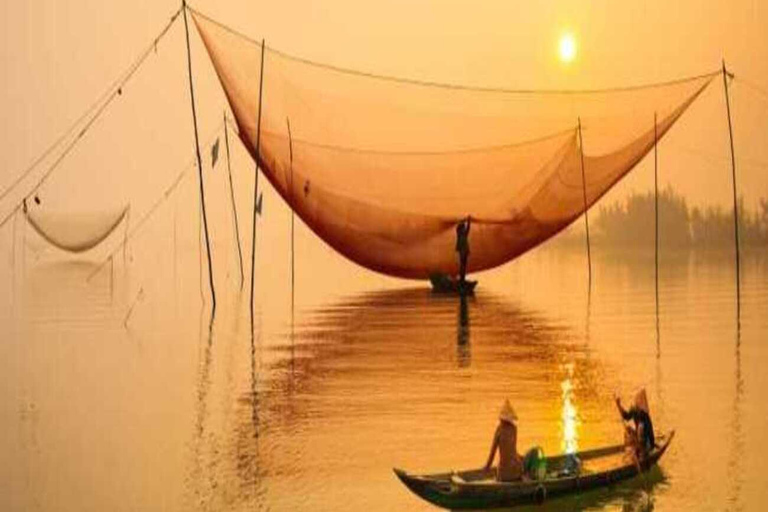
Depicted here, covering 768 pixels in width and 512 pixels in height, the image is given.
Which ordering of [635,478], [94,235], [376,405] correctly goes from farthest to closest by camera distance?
[94,235], [376,405], [635,478]

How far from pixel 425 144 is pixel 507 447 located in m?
2.14

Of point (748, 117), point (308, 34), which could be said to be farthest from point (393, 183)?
point (748, 117)

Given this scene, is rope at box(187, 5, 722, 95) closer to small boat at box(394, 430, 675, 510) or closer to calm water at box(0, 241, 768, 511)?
calm water at box(0, 241, 768, 511)

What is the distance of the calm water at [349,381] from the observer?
4355 millimetres

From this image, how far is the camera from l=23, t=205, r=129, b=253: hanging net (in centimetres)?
574

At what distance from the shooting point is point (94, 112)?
5652 millimetres

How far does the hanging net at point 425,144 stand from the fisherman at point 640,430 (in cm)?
187

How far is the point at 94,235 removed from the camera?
589 centimetres

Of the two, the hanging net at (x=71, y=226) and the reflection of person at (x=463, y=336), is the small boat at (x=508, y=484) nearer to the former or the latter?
the reflection of person at (x=463, y=336)

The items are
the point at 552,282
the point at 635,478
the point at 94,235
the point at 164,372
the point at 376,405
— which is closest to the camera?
the point at 635,478

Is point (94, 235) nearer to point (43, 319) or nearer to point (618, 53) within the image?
point (43, 319)

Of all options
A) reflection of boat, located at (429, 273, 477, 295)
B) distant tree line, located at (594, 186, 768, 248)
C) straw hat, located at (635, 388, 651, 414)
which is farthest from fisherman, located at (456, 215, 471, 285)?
straw hat, located at (635, 388, 651, 414)

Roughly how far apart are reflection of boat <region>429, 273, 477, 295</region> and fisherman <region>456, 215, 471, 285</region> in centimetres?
3

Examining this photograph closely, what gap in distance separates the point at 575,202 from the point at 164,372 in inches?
83.8
